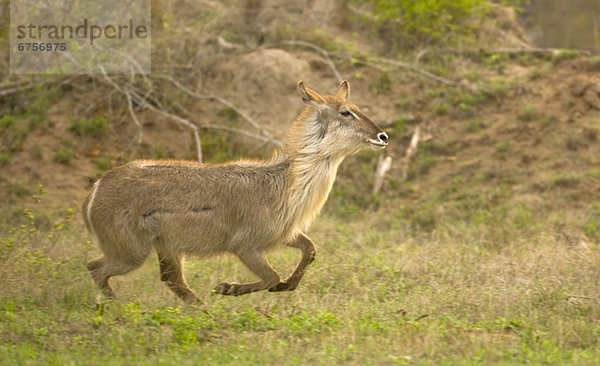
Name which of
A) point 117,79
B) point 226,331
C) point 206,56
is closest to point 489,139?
point 206,56

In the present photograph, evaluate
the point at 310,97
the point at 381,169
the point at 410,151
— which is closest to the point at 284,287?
the point at 310,97

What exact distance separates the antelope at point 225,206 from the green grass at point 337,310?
12.6 inches

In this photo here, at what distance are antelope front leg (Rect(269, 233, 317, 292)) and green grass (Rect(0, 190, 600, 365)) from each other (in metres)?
0.10

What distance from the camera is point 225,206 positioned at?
6836mm

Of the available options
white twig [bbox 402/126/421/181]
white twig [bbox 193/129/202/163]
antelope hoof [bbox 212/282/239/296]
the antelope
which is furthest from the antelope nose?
white twig [bbox 193/129/202/163]

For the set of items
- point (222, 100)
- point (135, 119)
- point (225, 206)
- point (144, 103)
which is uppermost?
point (225, 206)

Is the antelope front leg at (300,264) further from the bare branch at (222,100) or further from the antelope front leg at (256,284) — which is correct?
the bare branch at (222,100)

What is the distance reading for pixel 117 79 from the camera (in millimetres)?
12906

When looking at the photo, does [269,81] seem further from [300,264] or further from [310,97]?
[300,264]

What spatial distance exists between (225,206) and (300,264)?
795mm

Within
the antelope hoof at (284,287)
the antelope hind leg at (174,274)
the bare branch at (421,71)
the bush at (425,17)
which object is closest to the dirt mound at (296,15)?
the bush at (425,17)

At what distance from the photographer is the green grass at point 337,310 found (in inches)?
209

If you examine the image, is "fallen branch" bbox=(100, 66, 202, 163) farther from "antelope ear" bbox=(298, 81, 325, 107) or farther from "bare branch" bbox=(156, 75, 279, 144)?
"antelope ear" bbox=(298, 81, 325, 107)

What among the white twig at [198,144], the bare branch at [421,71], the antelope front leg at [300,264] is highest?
the bare branch at [421,71]
